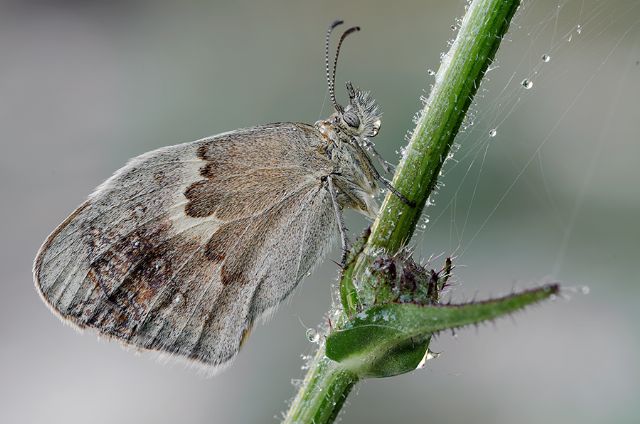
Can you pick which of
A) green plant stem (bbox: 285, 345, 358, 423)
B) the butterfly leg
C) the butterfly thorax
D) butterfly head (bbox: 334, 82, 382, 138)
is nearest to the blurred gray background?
butterfly head (bbox: 334, 82, 382, 138)

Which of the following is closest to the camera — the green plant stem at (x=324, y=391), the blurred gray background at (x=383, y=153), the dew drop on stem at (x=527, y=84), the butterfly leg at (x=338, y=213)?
the green plant stem at (x=324, y=391)

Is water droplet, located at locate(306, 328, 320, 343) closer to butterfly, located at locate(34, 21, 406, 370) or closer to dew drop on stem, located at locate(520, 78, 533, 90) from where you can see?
butterfly, located at locate(34, 21, 406, 370)

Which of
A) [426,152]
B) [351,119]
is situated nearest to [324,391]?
[426,152]

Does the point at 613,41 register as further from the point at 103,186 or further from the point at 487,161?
the point at 103,186

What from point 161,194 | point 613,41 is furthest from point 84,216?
point 613,41

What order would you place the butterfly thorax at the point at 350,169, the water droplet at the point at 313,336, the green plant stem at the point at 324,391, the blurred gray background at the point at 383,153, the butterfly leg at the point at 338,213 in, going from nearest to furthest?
1. the green plant stem at the point at 324,391
2. the water droplet at the point at 313,336
3. the butterfly leg at the point at 338,213
4. the butterfly thorax at the point at 350,169
5. the blurred gray background at the point at 383,153

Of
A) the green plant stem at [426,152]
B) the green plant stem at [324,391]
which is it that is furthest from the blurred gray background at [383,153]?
the green plant stem at [324,391]

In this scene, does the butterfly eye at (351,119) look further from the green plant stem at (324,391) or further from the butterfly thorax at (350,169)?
the green plant stem at (324,391)
